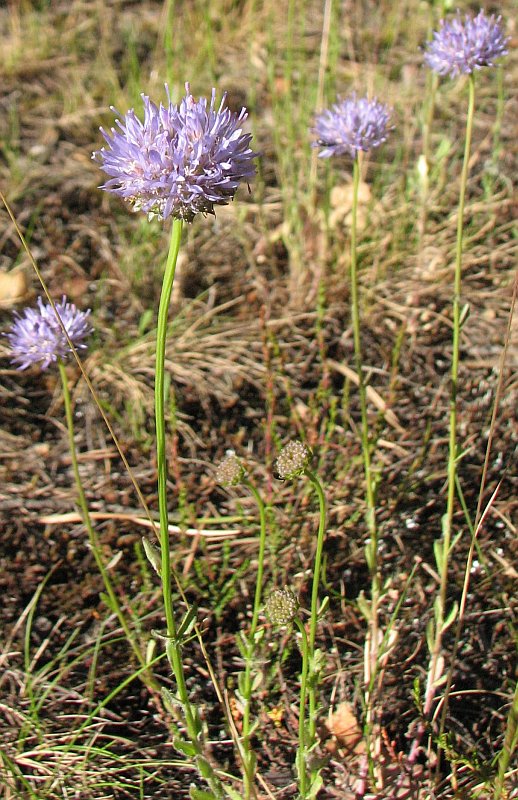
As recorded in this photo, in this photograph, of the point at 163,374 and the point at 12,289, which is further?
the point at 12,289

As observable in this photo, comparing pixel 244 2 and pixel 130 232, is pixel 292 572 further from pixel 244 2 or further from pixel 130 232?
pixel 244 2

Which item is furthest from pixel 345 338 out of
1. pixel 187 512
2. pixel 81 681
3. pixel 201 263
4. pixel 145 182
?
pixel 145 182

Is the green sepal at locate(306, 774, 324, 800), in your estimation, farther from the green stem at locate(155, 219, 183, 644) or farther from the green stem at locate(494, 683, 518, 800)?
the green stem at locate(155, 219, 183, 644)

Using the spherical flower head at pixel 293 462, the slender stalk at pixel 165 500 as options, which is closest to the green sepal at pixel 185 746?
the slender stalk at pixel 165 500

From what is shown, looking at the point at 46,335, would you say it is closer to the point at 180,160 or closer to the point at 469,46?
the point at 180,160

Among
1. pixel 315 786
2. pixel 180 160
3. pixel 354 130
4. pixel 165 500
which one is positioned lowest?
pixel 315 786

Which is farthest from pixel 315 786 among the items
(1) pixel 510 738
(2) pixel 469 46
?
(2) pixel 469 46
